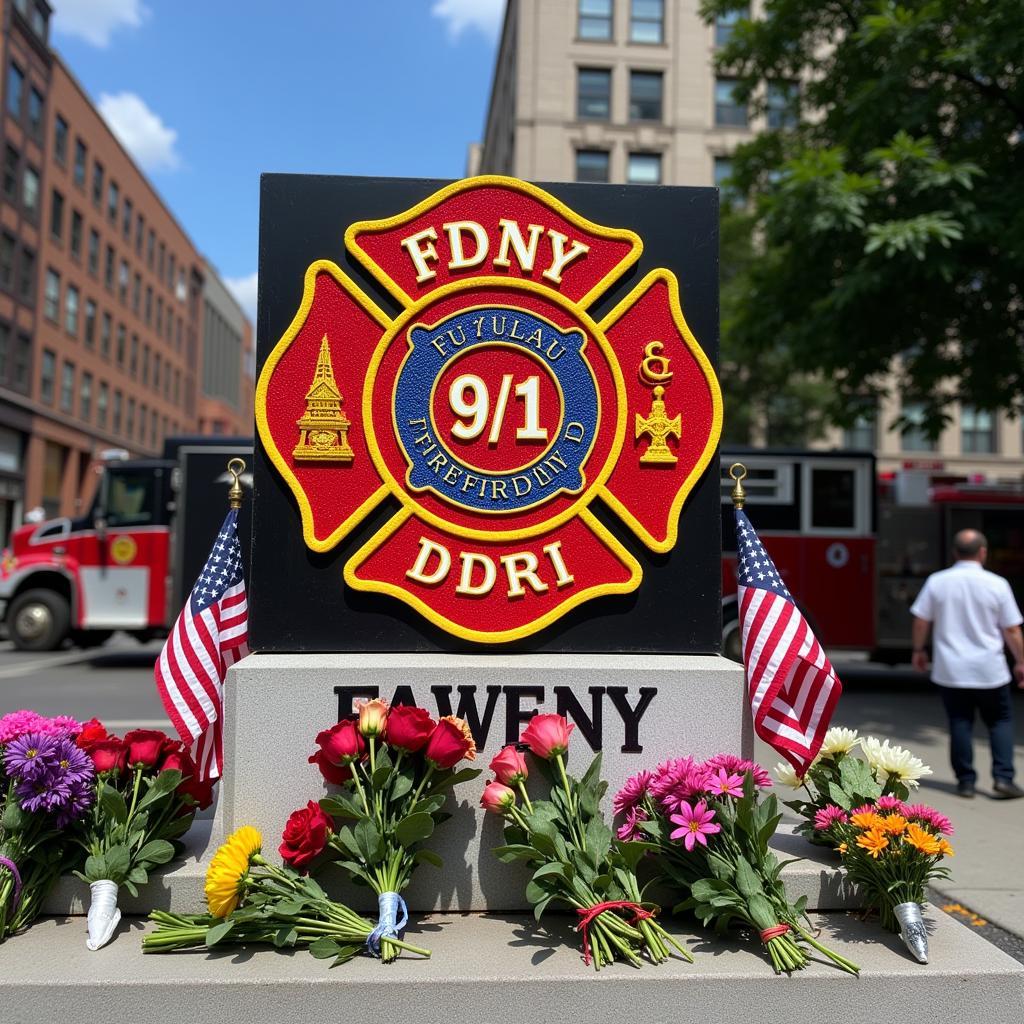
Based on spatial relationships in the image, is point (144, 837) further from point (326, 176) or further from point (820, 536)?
point (820, 536)

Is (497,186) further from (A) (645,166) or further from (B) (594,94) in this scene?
(B) (594,94)

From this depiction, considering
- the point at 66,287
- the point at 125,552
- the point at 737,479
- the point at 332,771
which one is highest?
the point at 66,287

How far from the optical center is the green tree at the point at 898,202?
9.43 meters

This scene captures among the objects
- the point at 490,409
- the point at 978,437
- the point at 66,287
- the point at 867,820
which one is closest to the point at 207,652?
the point at 490,409

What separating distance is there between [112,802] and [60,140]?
136ft

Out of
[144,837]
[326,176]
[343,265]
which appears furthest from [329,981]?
[326,176]

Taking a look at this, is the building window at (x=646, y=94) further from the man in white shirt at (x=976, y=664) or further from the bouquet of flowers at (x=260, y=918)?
the bouquet of flowers at (x=260, y=918)

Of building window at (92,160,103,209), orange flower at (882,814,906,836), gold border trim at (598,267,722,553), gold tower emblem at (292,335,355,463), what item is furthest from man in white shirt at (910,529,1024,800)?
building window at (92,160,103,209)

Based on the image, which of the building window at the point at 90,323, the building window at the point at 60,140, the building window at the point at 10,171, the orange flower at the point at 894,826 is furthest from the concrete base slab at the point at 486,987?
the building window at the point at 90,323

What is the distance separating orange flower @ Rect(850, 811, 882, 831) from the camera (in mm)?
3227

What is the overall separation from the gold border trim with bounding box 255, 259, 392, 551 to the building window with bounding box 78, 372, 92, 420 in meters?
39.9

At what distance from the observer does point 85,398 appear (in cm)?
4025

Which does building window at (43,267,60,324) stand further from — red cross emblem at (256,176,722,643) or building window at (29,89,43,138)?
red cross emblem at (256,176,722,643)

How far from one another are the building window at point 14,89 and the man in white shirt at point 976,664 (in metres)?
36.4
